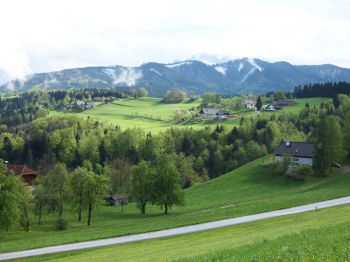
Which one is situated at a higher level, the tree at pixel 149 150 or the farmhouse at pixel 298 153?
the farmhouse at pixel 298 153

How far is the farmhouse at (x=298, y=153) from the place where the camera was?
110 meters

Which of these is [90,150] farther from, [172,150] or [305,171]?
[305,171]

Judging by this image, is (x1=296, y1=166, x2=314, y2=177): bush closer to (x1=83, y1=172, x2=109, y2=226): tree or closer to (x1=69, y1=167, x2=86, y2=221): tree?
(x1=83, y1=172, x2=109, y2=226): tree

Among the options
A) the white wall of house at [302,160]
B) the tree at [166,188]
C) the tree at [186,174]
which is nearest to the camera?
the tree at [166,188]

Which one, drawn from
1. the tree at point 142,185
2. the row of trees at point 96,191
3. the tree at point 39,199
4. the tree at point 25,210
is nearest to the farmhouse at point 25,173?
the row of trees at point 96,191

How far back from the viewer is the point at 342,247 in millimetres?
20453

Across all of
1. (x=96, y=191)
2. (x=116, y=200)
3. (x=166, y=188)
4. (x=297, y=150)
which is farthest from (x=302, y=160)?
(x=96, y=191)

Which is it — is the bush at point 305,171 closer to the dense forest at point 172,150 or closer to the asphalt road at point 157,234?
the dense forest at point 172,150

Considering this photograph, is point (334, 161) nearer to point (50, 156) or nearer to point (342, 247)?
point (342, 247)

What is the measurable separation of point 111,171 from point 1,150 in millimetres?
83624

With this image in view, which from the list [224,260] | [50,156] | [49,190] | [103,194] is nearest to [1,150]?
[50,156]

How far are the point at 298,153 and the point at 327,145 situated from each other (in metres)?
13.8

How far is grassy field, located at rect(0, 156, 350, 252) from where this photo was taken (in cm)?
6419

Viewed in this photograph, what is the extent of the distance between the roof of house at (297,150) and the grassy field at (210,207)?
5.85 meters
